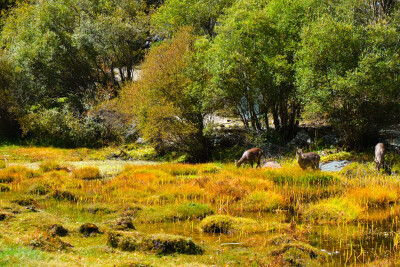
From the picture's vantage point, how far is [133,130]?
36938mm

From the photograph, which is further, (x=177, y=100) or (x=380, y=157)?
(x=177, y=100)

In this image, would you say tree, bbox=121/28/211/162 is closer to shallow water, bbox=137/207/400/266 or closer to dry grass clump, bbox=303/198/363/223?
dry grass clump, bbox=303/198/363/223

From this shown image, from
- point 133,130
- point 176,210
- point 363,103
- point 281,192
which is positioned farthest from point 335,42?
point 133,130

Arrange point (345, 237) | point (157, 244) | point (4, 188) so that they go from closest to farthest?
point (157, 244), point (345, 237), point (4, 188)

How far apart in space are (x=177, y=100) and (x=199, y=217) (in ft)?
51.9

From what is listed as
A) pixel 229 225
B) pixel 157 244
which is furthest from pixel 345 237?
pixel 157 244

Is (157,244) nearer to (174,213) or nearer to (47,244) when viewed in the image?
(47,244)

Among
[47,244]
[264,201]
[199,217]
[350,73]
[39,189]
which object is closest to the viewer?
[47,244]

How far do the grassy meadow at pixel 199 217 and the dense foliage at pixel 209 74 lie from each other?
5.01 m

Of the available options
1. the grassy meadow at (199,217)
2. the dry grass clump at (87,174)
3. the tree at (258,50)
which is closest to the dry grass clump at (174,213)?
the grassy meadow at (199,217)

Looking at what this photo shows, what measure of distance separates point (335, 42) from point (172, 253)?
1815 cm

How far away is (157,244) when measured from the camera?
8.41 m

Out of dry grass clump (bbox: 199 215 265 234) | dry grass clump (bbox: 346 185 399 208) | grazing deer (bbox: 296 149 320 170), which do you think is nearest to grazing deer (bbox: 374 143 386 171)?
grazing deer (bbox: 296 149 320 170)

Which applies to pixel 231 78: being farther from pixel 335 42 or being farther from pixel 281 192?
pixel 281 192
